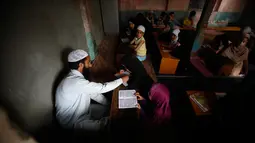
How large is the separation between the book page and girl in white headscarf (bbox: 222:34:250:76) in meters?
3.14

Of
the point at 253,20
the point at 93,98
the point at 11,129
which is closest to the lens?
the point at 11,129

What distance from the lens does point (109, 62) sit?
3.99 metres

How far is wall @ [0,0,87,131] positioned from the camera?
4.22 feet

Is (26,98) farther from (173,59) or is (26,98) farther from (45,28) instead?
(173,59)

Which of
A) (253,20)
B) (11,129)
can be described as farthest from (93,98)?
(253,20)

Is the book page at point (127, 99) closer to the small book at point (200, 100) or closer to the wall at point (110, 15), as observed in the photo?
the small book at point (200, 100)

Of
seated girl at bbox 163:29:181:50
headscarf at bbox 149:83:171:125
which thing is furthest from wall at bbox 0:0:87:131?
seated girl at bbox 163:29:181:50

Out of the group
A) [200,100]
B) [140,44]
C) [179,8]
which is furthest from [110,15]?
[200,100]

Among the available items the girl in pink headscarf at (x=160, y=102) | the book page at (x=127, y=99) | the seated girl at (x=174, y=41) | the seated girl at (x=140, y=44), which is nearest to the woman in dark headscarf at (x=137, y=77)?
the book page at (x=127, y=99)

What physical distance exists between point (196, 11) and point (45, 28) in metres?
7.32

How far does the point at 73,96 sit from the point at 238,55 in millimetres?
4133

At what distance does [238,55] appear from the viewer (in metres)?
3.44

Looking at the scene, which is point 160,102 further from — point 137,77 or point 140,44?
point 140,44

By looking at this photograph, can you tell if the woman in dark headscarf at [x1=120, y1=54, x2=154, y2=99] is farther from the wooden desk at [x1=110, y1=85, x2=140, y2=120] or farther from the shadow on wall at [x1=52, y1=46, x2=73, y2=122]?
the shadow on wall at [x1=52, y1=46, x2=73, y2=122]
